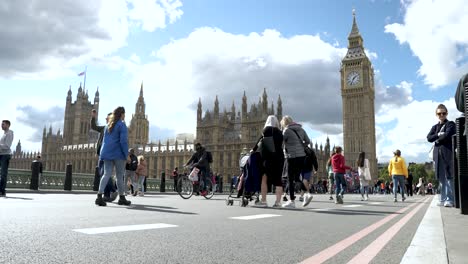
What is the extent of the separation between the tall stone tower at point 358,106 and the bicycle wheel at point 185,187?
77984 mm

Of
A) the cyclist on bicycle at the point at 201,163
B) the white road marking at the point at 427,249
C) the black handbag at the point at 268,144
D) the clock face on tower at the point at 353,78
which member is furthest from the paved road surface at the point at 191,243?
Result: the clock face on tower at the point at 353,78

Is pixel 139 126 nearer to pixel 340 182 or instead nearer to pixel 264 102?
pixel 264 102

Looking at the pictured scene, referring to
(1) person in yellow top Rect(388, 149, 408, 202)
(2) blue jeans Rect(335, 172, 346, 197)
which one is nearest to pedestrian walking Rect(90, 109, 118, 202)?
(2) blue jeans Rect(335, 172, 346, 197)

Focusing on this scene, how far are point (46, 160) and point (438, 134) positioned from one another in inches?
4737

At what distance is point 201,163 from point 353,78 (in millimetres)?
84184

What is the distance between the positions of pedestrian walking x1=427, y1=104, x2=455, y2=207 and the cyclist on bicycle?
6.38 m

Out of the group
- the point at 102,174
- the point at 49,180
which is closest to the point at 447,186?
the point at 102,174

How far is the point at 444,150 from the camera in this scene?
27.9 feet

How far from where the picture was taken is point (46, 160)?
11319 cm

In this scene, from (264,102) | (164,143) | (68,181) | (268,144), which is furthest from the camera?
(164,143)

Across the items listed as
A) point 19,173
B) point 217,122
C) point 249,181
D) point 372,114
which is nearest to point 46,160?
point 217,122

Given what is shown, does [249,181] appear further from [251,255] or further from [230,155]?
[230,155]

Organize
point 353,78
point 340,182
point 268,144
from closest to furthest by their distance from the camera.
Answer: point 268,144 → point 340,182 → point 353,78

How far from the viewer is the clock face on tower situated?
89.6 m
